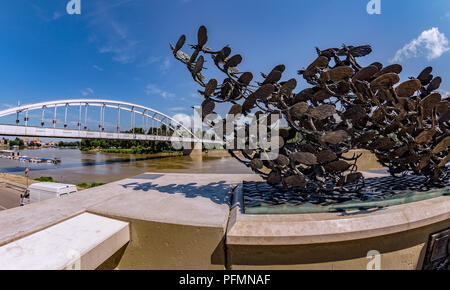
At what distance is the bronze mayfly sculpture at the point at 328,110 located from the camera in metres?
2.81

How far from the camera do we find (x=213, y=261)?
241 centimetres

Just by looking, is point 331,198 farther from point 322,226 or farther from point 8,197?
point 8,197

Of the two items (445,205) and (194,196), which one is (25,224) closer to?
(194,196)

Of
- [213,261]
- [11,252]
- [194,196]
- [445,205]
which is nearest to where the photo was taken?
[11,252]

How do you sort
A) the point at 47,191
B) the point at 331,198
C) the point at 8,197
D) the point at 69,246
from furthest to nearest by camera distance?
the point at 8,197
the point at 47,191
the point at 331,198
the point at 69,246

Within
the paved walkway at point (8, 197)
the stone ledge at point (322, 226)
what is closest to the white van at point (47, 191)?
the paved walkway at point (8, 197)

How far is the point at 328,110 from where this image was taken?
→ 2.74 meters

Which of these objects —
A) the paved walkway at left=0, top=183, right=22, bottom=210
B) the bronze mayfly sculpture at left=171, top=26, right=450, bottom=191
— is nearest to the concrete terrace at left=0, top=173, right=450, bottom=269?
the bronze mayfly sculpture at left=171, top=26, right=450, bottom=191

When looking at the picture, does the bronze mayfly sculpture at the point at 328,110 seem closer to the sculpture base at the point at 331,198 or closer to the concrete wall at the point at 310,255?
the sculpture base at the point at 331,198

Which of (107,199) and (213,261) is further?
(107,199)

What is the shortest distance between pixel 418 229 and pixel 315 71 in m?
2.67

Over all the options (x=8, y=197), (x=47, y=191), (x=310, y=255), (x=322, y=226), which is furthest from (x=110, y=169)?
(x=322, y=226)
